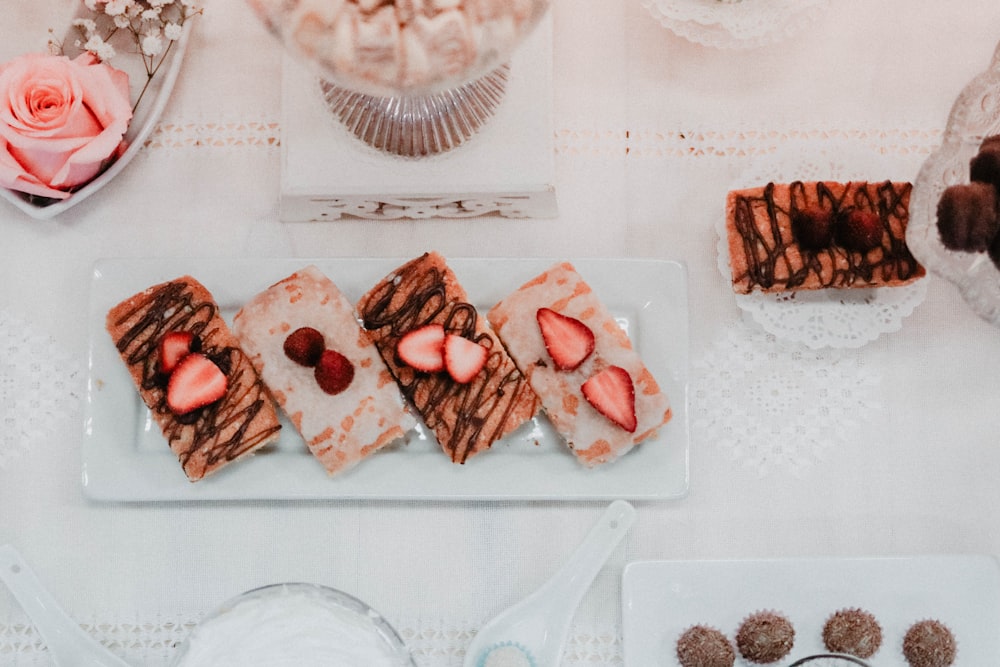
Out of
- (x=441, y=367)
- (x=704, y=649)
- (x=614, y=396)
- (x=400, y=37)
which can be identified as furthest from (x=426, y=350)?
(x=704, y=649)

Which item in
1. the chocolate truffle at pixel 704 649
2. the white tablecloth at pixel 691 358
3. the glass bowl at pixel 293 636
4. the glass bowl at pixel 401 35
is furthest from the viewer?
the white tablecloth at pixel 691 358

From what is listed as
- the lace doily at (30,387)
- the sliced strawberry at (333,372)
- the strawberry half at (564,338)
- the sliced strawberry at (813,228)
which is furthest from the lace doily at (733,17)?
the lace doily at (30,387)

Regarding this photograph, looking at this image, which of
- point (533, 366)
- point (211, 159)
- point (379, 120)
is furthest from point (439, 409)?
point (211, 159)

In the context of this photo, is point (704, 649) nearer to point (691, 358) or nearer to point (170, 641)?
point (691, 358)

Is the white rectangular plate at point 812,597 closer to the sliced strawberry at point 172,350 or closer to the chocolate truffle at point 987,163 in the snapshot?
the chocolate truffle at point 987,163

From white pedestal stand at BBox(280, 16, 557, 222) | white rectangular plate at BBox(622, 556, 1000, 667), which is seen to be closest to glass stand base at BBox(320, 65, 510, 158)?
white pedestal stand at BBox(280, 16, 557, 222)

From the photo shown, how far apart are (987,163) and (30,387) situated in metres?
1.59

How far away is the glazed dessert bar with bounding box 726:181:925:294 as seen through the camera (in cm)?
149

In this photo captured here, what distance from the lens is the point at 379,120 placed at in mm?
1508

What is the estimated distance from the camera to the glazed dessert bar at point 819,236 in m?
1.49

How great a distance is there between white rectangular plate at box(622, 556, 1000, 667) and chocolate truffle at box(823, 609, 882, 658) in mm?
23

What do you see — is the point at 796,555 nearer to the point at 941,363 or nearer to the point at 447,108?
the point at 941,363

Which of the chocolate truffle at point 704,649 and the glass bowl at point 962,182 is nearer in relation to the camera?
the glass bowl at point 962,182

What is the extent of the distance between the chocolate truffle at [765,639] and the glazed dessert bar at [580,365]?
0.36m
